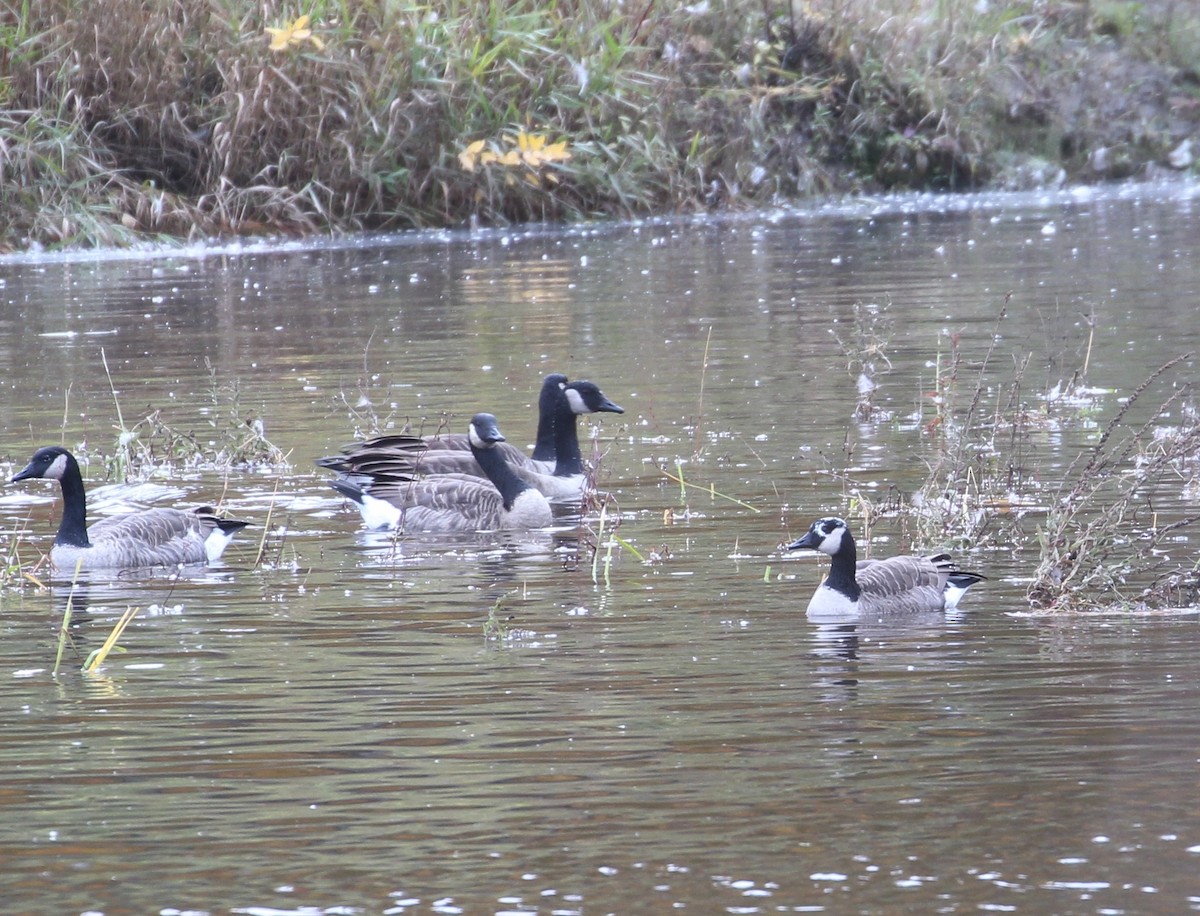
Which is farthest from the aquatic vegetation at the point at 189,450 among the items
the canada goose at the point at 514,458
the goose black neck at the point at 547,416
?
the goose black neck at the point at 547,416

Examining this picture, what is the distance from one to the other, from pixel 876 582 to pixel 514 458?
161 inches

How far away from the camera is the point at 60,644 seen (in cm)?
779

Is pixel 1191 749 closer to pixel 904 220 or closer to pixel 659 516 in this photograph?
pixel 659 516

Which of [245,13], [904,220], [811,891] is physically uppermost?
[245,13]

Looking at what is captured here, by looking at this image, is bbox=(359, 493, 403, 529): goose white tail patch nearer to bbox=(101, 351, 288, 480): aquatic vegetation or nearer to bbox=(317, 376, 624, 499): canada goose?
→ bbox=(317, 376, 624, 499): canada goose

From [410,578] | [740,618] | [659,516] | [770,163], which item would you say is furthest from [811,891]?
[770,163]

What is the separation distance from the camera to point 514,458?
488 inches

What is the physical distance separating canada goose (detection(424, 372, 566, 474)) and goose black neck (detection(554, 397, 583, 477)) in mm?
76

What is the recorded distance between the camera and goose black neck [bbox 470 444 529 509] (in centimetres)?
1137

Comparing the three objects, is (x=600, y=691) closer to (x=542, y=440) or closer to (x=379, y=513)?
(x=379, y=513)

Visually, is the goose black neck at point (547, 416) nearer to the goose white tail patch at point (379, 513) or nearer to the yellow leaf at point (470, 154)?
the goose white tail patch at point (379, 513)

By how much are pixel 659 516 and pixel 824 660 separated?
3.09 metres

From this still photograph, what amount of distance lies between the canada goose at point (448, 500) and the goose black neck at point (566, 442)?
38.4 inches

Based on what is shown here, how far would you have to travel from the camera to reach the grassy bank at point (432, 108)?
87.6ft
